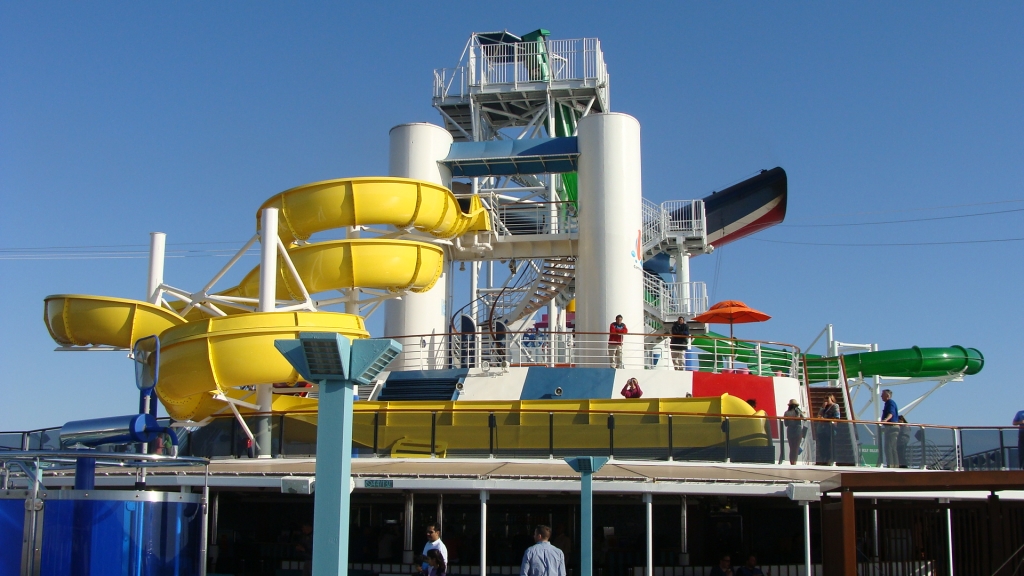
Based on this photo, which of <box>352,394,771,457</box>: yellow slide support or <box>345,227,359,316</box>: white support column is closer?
<box>352,394,771,457</box>: yellow slide support

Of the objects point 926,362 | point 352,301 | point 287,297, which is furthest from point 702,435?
point 926,362

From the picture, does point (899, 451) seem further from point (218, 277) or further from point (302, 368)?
point (218, 277)

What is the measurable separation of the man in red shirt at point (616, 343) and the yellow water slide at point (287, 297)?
4275 millimetres

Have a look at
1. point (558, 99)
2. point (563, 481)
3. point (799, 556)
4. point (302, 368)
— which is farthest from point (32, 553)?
Result: point (558, 99)

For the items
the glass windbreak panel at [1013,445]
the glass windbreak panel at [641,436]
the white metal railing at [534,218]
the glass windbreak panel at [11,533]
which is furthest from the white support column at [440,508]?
the white metal railing at [534,218]

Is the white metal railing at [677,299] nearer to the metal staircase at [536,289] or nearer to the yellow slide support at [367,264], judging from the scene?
the metal staircase at [536,289]

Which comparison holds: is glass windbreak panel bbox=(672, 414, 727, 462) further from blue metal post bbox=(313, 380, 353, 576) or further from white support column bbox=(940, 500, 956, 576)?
blue metal post bbox=(313, 380, 353, 576)

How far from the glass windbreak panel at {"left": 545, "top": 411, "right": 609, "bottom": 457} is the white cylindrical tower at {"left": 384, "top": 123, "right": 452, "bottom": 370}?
826 centimetres

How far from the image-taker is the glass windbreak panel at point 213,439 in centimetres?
1773

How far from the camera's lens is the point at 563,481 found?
14.0 meters

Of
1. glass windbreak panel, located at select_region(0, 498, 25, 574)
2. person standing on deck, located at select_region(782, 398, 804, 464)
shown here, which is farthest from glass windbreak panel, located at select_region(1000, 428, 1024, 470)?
glass windbreak panel, located at select_region(0, 498, 25, 574)

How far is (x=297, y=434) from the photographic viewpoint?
56.6ft

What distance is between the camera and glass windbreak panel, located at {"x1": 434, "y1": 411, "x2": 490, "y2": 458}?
16.9 metres

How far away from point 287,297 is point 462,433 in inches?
262
